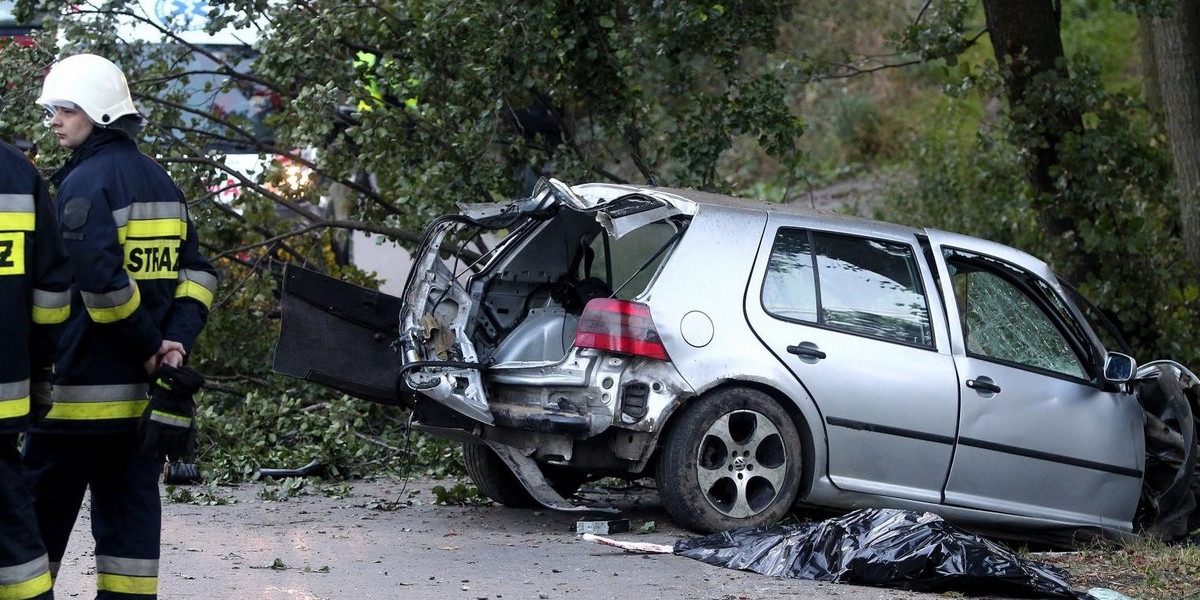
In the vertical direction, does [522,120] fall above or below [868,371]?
above

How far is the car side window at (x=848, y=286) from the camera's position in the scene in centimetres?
625

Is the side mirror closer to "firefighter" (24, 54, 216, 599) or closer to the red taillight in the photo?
the red taillight

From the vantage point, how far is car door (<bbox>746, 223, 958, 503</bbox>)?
614 centimetres

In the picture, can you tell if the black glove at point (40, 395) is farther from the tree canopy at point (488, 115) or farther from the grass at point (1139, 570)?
the tree canopy at point (488, 115)

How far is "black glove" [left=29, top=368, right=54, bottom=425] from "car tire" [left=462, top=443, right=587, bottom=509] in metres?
3.34

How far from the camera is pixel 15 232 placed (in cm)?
360

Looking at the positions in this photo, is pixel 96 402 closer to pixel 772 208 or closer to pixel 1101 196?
pixel 772 208

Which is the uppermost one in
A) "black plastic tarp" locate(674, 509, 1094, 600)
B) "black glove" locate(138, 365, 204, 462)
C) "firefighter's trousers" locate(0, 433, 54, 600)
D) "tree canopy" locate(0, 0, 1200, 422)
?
"tree canopy" locate(0, 0, 1200, 422)

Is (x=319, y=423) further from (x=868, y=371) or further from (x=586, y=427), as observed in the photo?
(x=868, y=371)

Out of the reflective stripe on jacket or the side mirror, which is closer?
the reflective stripe on jacket

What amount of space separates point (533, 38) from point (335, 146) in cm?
156

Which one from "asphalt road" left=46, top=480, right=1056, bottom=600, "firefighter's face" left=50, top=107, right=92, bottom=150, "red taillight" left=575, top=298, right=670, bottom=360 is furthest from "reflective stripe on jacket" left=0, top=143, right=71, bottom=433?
"red taillight" left=575, top=298, right=670, bottom=360

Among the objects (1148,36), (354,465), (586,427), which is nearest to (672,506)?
(586,427)

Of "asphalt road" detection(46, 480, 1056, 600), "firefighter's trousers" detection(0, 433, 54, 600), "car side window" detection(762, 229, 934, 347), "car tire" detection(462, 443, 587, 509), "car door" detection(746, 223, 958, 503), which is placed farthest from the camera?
"car tire" detection(462, 443, 587, 509)
